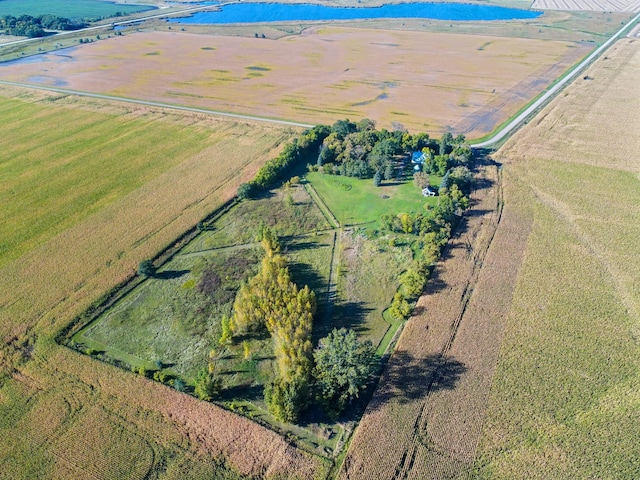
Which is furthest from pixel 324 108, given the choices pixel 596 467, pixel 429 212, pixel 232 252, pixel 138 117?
pixel 596 467

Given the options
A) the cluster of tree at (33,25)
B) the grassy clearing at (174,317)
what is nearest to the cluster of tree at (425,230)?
the grassy clearing at (174,317)

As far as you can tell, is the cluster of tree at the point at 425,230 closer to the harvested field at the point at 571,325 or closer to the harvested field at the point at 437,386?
the harvested field at the point at 437,386

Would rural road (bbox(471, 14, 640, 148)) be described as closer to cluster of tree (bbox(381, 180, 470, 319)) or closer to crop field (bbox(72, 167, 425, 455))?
cluster of tree (bbox(381, 180, 470, 319))

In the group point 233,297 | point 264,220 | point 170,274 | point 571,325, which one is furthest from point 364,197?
point 571,325

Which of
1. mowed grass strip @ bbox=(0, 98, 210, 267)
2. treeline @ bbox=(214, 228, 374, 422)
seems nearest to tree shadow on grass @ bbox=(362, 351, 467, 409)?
treeline @ bbox=(214, 228, 374, 422)

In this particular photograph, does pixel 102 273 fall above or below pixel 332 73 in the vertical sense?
below

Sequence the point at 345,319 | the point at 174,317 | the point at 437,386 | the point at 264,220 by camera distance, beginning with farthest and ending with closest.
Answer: the point at 264,220 → the point at 174,317 → the point at 345,319 → the point at 437,386

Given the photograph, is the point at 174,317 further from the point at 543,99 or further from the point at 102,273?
the point at 543,99
